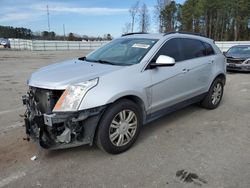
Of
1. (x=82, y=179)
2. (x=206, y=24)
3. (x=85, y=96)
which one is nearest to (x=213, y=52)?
(x=85, y=96)

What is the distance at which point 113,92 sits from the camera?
341cm

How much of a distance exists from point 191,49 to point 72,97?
9.19 feet

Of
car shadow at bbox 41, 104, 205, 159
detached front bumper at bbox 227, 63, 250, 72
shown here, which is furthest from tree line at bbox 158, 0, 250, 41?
car shadow at bbox 41, 104, 205, 159

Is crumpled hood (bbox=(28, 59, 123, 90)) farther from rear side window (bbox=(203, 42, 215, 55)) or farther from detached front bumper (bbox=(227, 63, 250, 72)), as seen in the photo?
detached front bumper (bbox=(227, 63, 250, 72))

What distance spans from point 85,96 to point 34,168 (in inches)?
45.3

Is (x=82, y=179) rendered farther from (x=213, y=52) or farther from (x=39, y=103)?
(x=213, y=52)

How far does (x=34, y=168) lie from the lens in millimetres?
3342

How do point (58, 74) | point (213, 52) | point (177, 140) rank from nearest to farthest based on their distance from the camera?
point (58, 74) < point (177, 140) < point (213, 52)

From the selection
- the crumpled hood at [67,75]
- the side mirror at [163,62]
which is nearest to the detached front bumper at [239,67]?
the side mirror at [163,62]

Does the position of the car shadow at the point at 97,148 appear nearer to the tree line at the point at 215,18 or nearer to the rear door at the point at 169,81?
the rear door at the point at 169,81

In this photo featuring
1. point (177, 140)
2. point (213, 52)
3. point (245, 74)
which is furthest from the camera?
point (245, 74)

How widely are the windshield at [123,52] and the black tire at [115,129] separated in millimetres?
713

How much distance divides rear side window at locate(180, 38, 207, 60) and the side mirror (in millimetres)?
921

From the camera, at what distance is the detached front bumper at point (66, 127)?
3.17 metres
